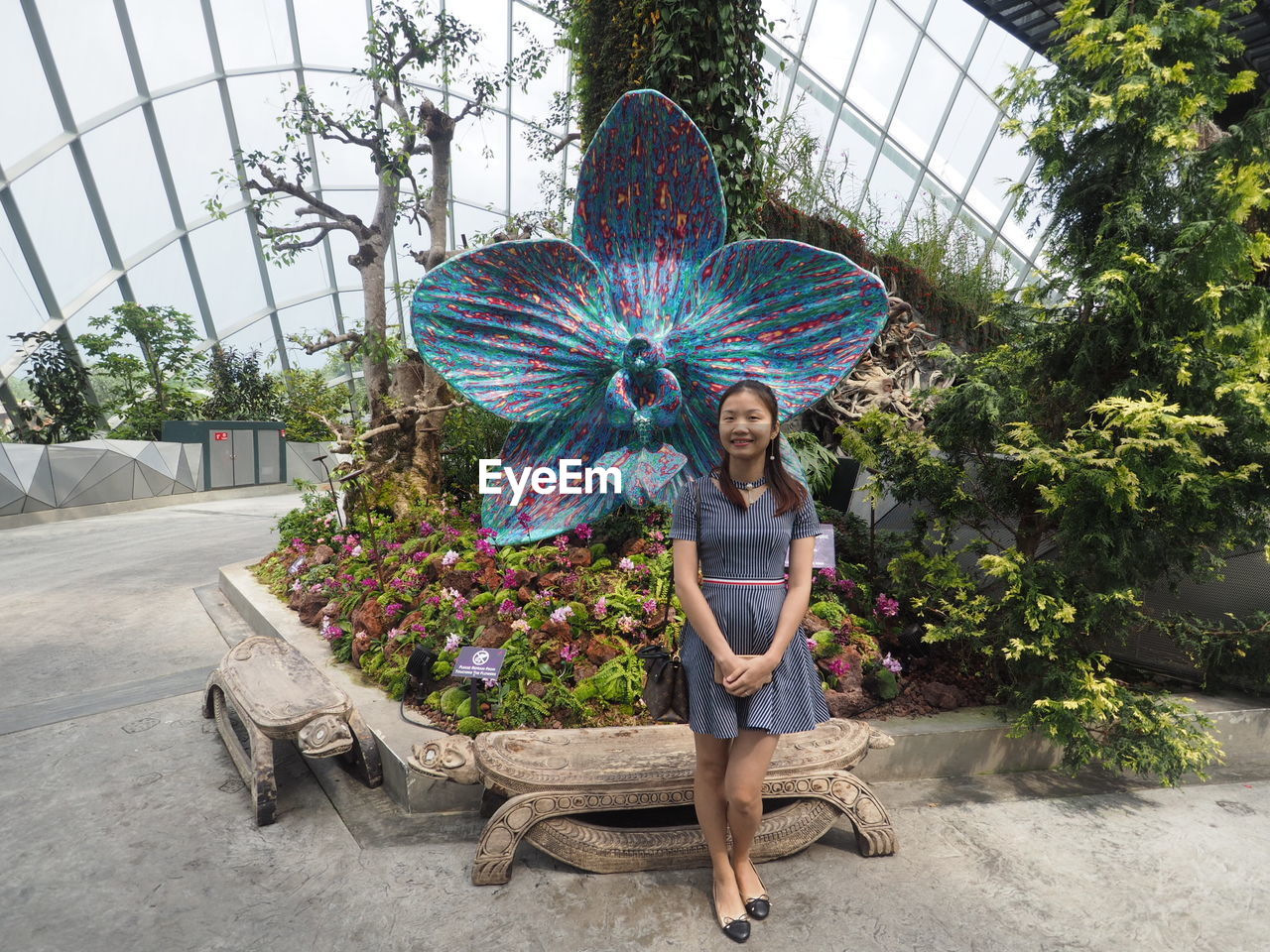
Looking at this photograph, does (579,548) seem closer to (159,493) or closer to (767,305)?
(767,305)

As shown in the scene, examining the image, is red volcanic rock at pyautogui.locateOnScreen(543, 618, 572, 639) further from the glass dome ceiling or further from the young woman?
the glass dome ceiling

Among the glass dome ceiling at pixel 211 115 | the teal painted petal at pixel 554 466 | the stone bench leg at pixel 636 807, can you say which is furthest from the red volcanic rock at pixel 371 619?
the glass dome ceiling at pixel 211 115

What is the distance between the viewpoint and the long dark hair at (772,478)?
1.85m

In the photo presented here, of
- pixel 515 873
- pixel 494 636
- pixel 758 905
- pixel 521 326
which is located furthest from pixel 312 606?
pixel 758 905

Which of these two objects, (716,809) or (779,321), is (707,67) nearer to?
(779,321)

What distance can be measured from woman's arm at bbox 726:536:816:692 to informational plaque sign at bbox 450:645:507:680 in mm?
1124

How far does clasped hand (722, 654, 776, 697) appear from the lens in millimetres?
1800

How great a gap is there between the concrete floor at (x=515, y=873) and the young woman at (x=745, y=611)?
0.39 meters

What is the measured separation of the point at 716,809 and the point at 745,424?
3.67 feet

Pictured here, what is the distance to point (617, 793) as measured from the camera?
2178 millimetres

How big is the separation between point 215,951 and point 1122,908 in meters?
2.62

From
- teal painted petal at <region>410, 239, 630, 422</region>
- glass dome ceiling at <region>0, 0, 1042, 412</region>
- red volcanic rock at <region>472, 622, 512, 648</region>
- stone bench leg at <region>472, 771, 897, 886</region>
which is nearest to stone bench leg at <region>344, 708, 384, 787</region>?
red volcanic rock at <region>472, 622, 512, 648</region>

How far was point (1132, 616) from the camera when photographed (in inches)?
114

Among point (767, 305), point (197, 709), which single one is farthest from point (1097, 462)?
point (197, 709)
